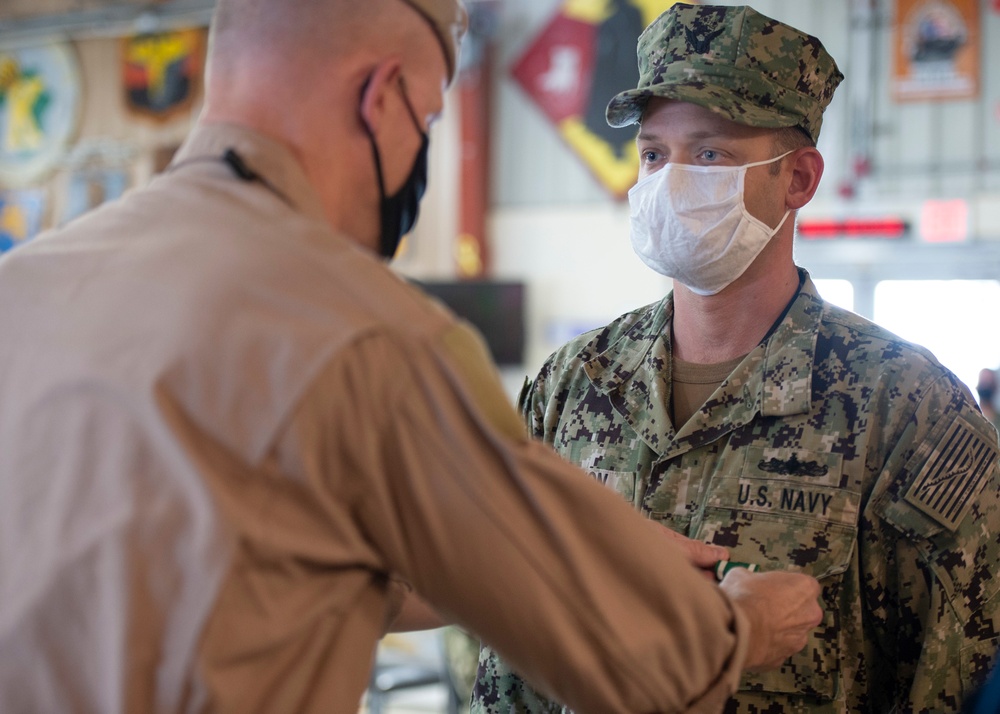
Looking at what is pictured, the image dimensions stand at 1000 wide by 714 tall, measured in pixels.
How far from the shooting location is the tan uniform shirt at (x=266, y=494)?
1026 mm

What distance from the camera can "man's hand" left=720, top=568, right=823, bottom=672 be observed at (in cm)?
135

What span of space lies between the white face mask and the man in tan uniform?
956mm

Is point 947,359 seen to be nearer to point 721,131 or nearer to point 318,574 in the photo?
point 721,131

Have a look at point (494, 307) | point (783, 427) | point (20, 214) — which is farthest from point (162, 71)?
point (783, 427)

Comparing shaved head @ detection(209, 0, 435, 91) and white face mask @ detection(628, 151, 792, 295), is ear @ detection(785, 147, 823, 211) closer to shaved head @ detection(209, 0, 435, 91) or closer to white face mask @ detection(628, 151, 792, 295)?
white face mask @ detection(628, 151, 792, 295)

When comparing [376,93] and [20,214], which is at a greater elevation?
[376,93]

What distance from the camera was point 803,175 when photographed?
2.14 metres

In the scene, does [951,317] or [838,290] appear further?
[838,290]

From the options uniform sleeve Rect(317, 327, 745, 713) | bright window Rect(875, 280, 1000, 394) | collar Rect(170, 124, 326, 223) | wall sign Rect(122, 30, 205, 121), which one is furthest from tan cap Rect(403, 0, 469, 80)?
wall sign Rect(122, 30, 205, 121)

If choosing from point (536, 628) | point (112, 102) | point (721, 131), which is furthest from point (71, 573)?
point (112, 102)

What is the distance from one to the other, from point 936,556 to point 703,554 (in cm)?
40

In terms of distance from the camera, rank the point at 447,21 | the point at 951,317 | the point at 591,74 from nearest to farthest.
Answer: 1. the point at 447,21
2. the point at 951,317
3. the point at 591,74

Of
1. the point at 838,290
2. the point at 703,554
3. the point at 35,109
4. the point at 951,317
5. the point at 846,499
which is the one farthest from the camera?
the point at 35,109

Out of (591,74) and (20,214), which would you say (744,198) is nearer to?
(591,74)
